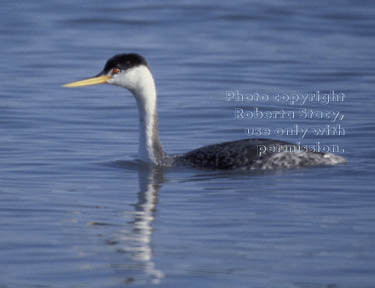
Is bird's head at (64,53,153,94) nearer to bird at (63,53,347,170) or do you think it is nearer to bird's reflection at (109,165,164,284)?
bird at (63,53,347,170)

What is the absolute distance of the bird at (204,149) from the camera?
35.9ft

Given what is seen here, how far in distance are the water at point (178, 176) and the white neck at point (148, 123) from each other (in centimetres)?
27

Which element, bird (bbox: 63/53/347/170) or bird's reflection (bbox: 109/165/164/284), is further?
bird (bbox: 63/53/347/170)

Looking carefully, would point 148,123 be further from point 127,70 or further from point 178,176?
point 178,176

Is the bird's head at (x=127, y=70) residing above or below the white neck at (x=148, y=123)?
above

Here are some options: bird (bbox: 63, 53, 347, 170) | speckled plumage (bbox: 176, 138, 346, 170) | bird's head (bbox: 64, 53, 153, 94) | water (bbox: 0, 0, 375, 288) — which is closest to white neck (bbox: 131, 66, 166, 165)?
bird (bbox: 63, 53, 347, 170)

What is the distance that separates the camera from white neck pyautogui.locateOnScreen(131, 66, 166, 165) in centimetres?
1115

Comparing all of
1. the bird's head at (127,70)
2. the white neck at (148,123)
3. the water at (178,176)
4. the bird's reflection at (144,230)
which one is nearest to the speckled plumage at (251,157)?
the water at (178,176)

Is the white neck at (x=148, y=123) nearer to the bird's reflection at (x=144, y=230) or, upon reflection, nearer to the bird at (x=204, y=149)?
the bird at (x=204, y=149)

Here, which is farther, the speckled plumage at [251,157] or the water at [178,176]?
the speckled plumage at [251,157]

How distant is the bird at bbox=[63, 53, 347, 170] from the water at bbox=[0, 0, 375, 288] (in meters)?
0.21

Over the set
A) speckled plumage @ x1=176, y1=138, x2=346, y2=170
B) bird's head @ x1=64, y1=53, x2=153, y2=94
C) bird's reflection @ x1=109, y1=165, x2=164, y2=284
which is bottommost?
bird's reflection @ x1=109, y1=165, x2=164, y2=284

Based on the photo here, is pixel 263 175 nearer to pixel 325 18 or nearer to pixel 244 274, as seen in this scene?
pixel 244 274

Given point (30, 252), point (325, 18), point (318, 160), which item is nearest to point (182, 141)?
point (318, 160)
